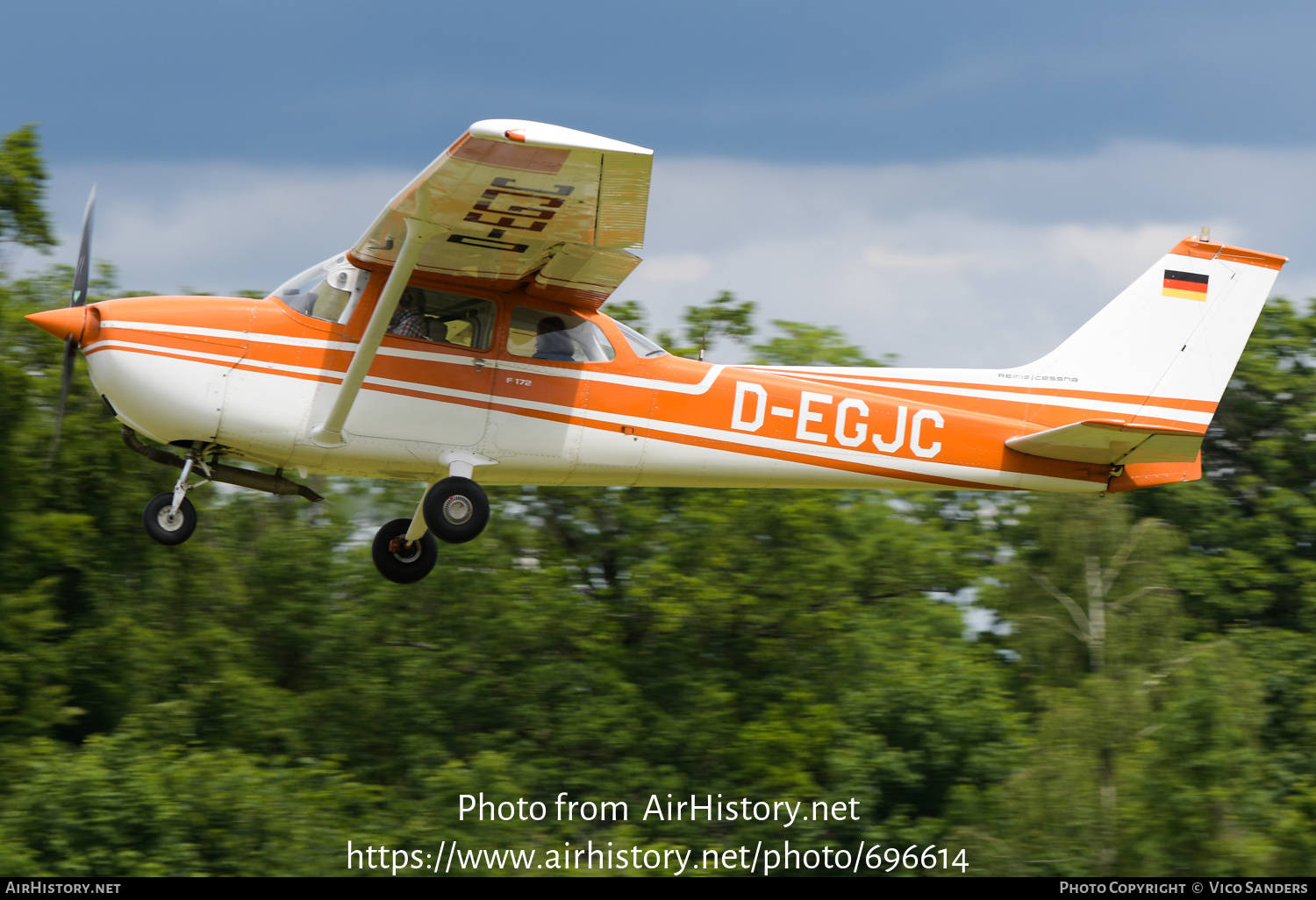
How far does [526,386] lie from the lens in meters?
9.85

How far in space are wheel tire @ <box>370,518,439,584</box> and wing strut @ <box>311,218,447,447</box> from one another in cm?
145

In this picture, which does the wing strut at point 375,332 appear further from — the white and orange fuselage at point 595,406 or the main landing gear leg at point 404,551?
the main landing gear leg at point 404,551

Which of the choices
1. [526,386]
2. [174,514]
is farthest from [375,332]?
[174,514]

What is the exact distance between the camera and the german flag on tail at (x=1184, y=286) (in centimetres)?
1151

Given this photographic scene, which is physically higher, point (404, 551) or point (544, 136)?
point (544, 136)

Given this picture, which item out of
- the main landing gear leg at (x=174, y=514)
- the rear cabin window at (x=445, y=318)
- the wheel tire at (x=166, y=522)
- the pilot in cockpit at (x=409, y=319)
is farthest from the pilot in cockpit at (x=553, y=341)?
the wheel tire at (x=166, y=522)

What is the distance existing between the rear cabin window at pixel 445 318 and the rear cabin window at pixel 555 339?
187 millimetres

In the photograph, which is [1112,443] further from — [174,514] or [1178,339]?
[174,514]

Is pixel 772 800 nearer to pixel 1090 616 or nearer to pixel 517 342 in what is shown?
pixel 1090 616

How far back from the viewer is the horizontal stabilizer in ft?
33.5

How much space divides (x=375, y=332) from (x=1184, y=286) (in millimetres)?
6646

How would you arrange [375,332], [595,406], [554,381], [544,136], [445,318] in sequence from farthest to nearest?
[595,406], [554,381], [445,318], [375,332], [544,136]

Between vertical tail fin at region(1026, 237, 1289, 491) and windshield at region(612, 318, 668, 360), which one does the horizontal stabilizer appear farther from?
windshield at region(612, 318, 668, 360)
